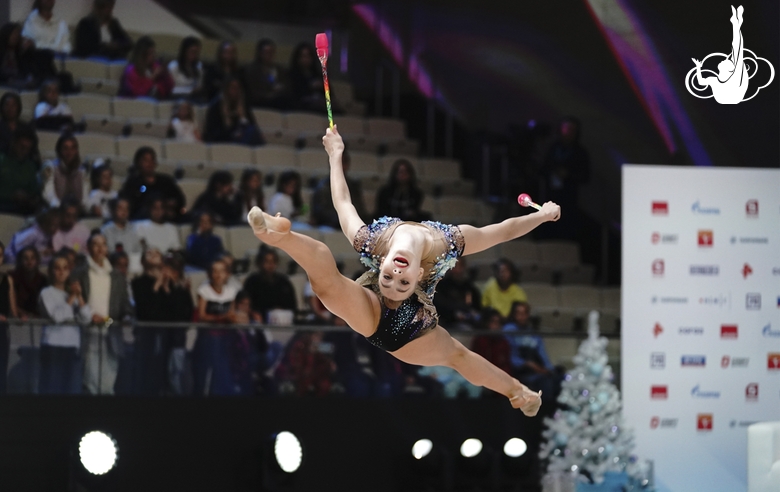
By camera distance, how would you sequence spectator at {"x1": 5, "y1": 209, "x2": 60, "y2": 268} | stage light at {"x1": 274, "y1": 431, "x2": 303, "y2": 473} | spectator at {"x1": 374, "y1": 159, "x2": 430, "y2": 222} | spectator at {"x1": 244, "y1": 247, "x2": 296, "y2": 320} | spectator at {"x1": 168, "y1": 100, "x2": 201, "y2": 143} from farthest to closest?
spectator at {"x1": 168, "y1": 100, "x2": 201, "y2": 143} → spectator at {"x1": 374, "y1": 159, "x2": 430, "y2": 222} → spectator at {"x1": 244, "y1": 247, "x2": 296, "y2": 320} → spectator at {"x1": 5, "y1": 209, "x2": 60, "y2": 268} → stage light at {"x1": 274, "y1": 431, "x2": 303, "y2": 473}

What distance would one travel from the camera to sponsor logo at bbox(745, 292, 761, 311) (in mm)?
7195

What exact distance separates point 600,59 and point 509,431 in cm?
344

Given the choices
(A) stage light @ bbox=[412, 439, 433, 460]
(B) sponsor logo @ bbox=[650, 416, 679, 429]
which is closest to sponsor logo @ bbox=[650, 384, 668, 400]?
(B) sponsor logo @ bbox=[650, 416, 679, 429]

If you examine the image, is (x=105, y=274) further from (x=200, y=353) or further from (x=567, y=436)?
(x=567, y=436)

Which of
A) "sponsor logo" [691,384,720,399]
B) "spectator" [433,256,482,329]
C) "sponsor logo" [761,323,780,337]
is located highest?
"spectator" [433,256,482,329]

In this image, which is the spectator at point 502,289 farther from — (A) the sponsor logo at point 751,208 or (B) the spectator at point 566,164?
(A) the sponsor logo at point 751,208

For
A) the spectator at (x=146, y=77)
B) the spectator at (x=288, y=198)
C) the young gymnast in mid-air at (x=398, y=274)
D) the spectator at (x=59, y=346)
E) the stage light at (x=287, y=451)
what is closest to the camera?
the young gymnast in mid-air at (x=398, y=274)

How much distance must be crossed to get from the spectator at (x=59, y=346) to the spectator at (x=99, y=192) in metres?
1.15

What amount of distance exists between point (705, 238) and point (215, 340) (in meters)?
3.26

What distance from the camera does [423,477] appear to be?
23.1 feet

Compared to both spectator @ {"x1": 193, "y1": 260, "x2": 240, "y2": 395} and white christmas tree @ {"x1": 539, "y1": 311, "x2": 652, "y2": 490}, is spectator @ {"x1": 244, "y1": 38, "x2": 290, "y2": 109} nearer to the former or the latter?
spectator @ {"x1": 193, "y1": 260, "x2": 240, "y2": 395}

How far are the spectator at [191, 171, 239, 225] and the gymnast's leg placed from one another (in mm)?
3459

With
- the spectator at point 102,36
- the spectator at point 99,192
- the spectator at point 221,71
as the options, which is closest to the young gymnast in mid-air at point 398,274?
the spectator at point 99,192

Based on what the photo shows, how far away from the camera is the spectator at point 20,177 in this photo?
23.5 feet
